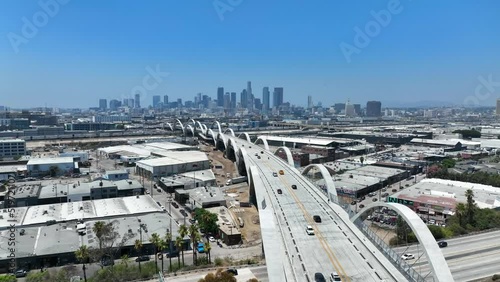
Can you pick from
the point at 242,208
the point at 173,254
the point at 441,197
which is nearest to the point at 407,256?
the point at 173,254

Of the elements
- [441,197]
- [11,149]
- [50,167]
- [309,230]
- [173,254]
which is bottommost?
[173,254]

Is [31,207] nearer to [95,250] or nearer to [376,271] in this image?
[95,250]

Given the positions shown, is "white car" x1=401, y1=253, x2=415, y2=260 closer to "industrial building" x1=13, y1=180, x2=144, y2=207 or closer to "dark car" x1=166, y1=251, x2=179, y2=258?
"dark car" x1=166, y1=251, x2=179, y2=258

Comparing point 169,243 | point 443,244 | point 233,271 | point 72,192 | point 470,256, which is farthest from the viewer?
point 72,192

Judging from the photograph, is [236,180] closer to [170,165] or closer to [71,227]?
[170,165]

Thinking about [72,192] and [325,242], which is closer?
[325,242]

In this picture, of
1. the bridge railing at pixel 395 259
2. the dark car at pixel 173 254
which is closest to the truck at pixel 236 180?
the dark car at pixel 173 254

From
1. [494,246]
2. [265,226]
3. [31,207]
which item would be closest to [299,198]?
[265,226]
